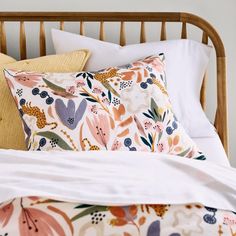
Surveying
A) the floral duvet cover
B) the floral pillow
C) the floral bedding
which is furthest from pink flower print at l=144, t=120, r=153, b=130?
the floral bedding

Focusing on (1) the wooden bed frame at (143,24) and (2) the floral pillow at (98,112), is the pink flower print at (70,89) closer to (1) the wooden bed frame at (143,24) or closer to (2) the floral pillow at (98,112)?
(2) the floral pillow at (98,112)

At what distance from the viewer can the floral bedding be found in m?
1.04

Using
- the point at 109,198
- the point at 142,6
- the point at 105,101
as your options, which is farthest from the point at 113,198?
the point at 142,6

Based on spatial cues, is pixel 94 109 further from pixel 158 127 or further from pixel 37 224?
pixel 37 224

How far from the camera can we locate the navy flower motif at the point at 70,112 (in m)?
1.45

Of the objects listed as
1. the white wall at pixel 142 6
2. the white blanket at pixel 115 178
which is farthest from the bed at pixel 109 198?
the white wall at pixel 142 6

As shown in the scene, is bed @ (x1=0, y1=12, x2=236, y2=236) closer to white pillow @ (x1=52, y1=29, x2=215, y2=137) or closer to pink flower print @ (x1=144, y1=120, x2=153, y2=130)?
pink flower print @ (x1=144, y1=120, x2=153, y2=130)

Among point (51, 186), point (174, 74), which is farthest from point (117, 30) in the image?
point (51, 186)

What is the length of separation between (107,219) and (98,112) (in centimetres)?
49

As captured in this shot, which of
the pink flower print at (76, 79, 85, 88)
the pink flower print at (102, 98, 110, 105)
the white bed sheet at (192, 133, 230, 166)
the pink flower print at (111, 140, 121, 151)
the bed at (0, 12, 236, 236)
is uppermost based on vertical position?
the pink flower print at (76, 79, 85, 88)

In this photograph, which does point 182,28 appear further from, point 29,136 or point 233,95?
point 29,136

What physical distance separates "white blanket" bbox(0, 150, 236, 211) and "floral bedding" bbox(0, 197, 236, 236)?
0.02 metres

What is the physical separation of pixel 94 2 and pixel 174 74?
0.54 metres

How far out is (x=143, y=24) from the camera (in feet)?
6.57
